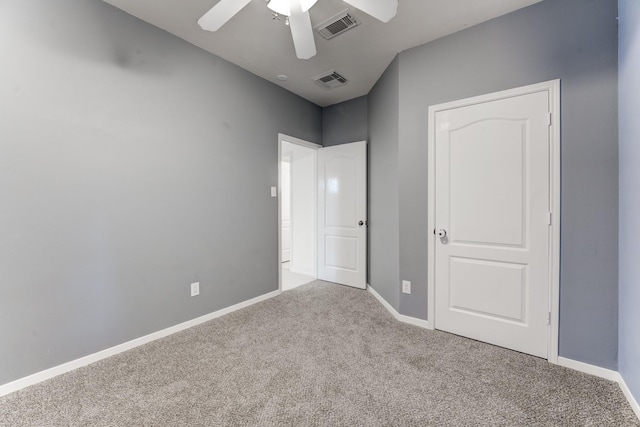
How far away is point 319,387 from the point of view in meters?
1.71

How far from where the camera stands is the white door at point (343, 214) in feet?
12.1

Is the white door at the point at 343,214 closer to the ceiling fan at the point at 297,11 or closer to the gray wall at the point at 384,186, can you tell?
the gray wall at the point at 384,186

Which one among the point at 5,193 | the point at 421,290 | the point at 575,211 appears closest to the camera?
the point at 5,193

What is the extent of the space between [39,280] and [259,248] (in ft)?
5.98

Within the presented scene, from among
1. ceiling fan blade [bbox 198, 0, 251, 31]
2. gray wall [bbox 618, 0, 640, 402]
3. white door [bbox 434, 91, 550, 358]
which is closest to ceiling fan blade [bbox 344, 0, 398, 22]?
ceiling fan blade [bbox 198, 0, 251, 31]

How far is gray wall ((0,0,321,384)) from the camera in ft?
5.55

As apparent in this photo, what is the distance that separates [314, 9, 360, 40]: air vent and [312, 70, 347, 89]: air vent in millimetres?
681

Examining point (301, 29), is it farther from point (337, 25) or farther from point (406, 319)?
point (406, 319)

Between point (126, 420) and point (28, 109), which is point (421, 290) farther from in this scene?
point (28, 109)

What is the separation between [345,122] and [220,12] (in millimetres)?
2553

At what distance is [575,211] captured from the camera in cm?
188

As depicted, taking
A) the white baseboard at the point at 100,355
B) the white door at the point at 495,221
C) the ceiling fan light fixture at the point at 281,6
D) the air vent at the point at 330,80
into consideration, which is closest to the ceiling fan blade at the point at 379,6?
the ceiling fan light fixture at the point at 281,6

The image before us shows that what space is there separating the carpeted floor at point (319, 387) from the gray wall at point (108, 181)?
0.35 metres

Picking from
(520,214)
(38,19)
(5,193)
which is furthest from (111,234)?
(520,214)
